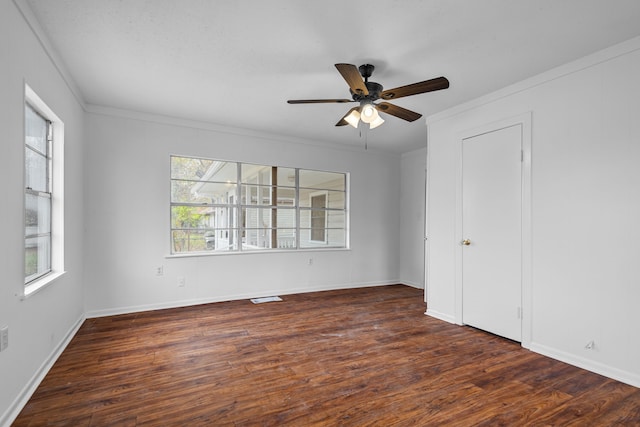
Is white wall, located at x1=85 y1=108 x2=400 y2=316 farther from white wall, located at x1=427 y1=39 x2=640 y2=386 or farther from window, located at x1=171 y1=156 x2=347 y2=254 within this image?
white wall, located at x1=427 y1=39 x2=640 y2=386

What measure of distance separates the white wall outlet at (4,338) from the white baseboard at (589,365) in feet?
13.2

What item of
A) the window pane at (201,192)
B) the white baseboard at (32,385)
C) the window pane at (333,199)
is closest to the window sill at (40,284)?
the white baseboard at (32,385)

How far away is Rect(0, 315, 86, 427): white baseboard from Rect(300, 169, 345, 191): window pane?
3779 mm

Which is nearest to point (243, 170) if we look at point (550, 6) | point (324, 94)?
point (324, 94)

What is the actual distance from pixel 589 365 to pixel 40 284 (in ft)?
14.4

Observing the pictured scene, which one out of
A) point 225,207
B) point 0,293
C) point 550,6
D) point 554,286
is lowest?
point 554,286

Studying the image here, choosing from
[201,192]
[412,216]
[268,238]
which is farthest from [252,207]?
[412,216]

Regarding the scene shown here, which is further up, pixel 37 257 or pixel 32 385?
pixel 37 257

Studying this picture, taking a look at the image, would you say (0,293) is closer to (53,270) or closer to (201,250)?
(53,270)

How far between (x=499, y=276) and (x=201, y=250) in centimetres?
388

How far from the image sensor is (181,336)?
3.47 metres

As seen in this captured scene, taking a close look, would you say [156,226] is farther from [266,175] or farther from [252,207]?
[266,175]

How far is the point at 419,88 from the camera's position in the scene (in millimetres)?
2723

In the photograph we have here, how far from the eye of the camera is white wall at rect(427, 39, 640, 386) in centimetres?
258
